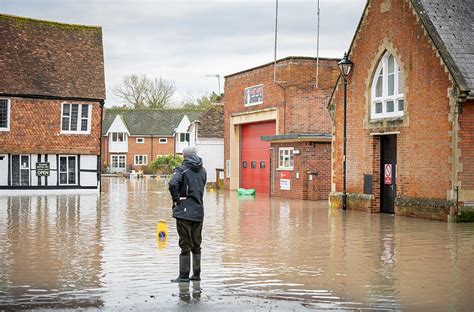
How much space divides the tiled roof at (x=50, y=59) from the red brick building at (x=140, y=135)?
1867 inches

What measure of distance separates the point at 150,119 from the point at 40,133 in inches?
2046

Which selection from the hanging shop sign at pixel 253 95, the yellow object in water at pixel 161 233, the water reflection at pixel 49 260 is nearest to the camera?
the water reflection at pixel 49 260

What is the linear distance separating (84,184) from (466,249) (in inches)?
1040

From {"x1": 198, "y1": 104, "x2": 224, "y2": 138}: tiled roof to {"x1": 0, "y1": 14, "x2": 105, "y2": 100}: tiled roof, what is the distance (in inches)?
444

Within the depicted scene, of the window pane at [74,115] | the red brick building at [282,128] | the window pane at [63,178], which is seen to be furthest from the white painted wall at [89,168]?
the red brick building at [282,128]

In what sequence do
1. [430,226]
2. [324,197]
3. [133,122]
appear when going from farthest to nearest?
[133,122] → [324,197] → [430,226]

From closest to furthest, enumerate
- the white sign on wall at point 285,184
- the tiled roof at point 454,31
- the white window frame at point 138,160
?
1. the tiled roof at point 454,31
2. the white sign on wall at point 285,184
3. the white window frame at point 138,160

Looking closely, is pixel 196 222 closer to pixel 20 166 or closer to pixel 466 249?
pixel 466 249

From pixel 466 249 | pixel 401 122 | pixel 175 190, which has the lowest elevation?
pixel 466 249

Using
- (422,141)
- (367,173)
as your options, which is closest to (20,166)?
(367,173)

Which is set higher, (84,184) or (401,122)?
(401,122)

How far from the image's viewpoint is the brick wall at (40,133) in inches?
1380

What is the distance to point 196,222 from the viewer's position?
381 inches

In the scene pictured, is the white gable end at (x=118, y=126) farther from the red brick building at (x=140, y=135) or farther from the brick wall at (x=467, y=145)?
the brick wall at (x=467, y=145)
